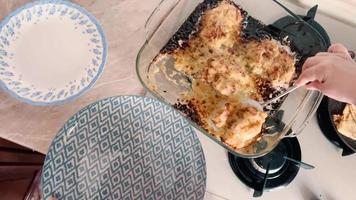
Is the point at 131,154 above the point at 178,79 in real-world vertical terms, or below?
below

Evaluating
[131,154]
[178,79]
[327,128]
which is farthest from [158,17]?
[327,128]

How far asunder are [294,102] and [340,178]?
0.64 feet

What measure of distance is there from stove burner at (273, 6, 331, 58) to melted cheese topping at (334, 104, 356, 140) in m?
0.14

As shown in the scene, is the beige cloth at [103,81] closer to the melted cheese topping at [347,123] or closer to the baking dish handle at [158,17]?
the baking dish handle at [158,17]

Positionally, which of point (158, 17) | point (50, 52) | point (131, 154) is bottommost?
point (131, 154)

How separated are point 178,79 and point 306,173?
1.12 feet

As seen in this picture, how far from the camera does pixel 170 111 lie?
0.92 meters

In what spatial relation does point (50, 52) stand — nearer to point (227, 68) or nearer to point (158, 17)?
point (158, 17)

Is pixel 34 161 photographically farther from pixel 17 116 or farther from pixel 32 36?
pixel 32 36

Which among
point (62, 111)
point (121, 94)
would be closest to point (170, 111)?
point (121, 94)

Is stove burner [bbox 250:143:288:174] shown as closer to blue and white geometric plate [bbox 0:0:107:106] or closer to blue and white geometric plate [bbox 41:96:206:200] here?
blue and white geometric plate [bbox 41:96:206:200]

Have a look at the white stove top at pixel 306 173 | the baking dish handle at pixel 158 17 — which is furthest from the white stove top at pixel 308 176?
the baking dish handle at pixel 158 17

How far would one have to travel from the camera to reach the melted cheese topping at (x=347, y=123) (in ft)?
3.08

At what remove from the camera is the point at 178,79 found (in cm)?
96
